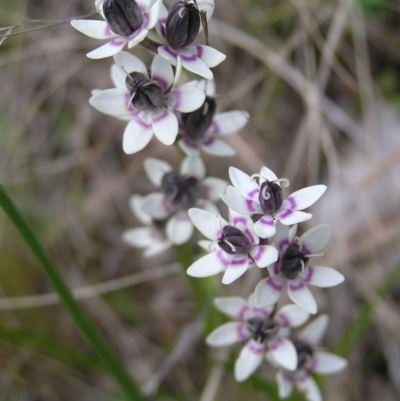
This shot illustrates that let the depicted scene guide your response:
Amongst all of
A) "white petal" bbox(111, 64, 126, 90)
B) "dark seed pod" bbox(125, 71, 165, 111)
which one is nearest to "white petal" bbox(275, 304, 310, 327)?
"dark seed pod" bbox(125, 71, 165, 111)

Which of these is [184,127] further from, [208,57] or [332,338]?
[332,338]

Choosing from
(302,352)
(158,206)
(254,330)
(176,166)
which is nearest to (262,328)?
(254,330)

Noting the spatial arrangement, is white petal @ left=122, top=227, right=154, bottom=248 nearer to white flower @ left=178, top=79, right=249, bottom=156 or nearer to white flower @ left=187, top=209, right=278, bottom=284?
white flower @ left=178, top=79, right=249, bottom=156

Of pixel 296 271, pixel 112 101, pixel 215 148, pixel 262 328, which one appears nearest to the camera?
pixel 296 271

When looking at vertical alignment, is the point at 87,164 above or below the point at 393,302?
above

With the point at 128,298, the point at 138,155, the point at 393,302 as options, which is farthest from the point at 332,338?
the point at 138,155

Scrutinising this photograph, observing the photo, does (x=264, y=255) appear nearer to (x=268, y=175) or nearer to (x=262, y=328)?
(x=268, y=175)
